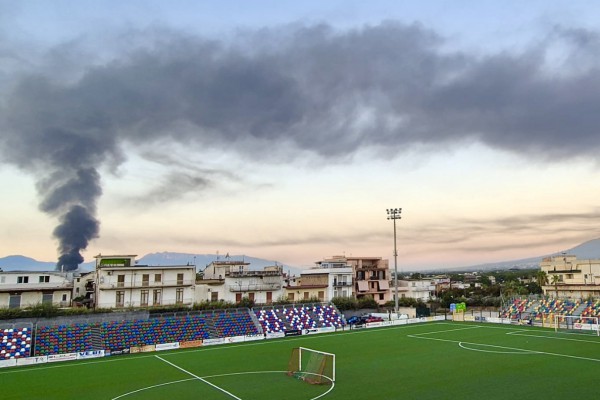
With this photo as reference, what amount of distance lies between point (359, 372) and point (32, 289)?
40.1 metres

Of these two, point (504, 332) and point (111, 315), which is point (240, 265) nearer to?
point (111, 315)

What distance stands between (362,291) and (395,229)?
880 inches

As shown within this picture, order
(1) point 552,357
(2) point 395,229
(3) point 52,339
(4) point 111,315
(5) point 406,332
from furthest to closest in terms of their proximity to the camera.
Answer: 1. (2) point 395,229
2. (5) point 406,332
3. (4) point 111,315
4. (3) point 52,339
5. (1) point 552,357

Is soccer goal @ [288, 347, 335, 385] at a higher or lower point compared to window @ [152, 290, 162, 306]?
lower

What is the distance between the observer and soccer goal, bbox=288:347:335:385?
27109mm

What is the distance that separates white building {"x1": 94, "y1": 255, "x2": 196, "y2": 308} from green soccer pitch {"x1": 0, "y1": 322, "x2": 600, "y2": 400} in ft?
52.0

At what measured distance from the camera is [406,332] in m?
51.8

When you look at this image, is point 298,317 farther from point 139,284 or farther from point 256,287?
point 139,284

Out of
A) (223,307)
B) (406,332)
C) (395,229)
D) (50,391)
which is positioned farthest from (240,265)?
(50,391)

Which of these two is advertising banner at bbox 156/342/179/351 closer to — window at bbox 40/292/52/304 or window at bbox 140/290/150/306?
window at bbox 140/290/150/306

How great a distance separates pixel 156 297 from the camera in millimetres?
57625

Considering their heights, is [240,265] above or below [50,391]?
above

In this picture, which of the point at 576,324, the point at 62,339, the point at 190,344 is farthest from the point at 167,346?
the point at 576,324

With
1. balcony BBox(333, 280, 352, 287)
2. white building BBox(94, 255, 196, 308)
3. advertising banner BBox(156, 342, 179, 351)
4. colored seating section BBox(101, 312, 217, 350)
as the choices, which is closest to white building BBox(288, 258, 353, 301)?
balcony BBox(333, 280, 352, 287)
